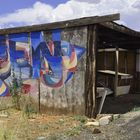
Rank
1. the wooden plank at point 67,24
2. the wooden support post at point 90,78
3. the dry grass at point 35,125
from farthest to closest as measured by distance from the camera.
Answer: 1. the wooden support post at point 90,78
2. the wooden plank at point 67,24
3. the dry grass at point 35,125

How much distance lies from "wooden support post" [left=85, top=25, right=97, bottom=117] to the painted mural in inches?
12.2

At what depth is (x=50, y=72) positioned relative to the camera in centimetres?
1397

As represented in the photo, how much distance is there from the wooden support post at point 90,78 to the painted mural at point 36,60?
0.31 meters

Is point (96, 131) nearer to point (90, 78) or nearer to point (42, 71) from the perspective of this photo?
point (90, 78)

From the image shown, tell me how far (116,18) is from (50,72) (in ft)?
10.1

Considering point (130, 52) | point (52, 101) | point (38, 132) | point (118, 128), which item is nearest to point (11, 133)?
point (38, 132)

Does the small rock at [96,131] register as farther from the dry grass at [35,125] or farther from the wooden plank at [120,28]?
the wooden plank at [120,28]

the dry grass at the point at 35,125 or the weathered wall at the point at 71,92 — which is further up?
the weathered wall at the point at 71,92

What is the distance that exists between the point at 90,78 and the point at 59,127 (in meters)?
2.19

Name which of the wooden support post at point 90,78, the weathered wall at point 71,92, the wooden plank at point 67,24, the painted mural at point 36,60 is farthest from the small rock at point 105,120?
the wooden plank at point 67,24

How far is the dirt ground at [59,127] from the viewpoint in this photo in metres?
10.1

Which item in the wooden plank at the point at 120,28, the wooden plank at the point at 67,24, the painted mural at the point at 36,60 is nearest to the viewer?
the wooden plank at the point at 67,24

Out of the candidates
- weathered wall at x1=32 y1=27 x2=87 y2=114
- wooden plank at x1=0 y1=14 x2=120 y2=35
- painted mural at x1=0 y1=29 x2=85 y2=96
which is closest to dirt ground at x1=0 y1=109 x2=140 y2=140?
weathered wall at x1=32 y1=27 x2=87 y2=114

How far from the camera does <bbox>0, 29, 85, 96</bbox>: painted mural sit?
13.5 metres
